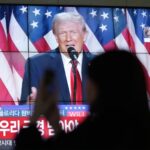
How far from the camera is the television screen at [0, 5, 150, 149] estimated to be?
16.4 m

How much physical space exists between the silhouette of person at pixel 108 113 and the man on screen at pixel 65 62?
13995 mm

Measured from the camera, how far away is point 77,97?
1666 cm

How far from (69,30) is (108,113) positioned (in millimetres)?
15142

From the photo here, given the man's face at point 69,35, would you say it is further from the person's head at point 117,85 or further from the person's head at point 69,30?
the person's head at point 117,85

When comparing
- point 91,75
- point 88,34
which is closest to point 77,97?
point 88,34

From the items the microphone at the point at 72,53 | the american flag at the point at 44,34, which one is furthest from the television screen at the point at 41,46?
the microphone at the point at 72,53

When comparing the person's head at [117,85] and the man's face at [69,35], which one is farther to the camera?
the man's face at [69,35]

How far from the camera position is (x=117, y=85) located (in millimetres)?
2230

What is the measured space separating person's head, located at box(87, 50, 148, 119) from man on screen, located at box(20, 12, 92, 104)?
1399 centimetres

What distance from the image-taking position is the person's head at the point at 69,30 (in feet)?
56.5

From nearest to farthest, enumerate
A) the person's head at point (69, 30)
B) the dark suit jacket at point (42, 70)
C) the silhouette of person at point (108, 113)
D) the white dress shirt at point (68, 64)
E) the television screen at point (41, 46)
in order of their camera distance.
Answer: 1. the silhouette of person at point (108, 113)
2. the television screen at point (41, 46)
3. the dark suit jacket at point (42, 70)
4. the white dress shirt at point (68, 64)
5. the person's head at point (69, 30)

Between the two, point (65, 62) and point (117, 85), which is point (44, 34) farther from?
point (117, 85)

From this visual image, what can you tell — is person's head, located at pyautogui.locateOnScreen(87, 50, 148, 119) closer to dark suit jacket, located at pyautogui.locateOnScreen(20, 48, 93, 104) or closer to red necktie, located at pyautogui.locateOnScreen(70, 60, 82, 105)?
dark suit jacket, located at pyautogui.locateOnScreen(20, 48, 93, 104)

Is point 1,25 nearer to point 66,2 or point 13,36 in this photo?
point 13,36
